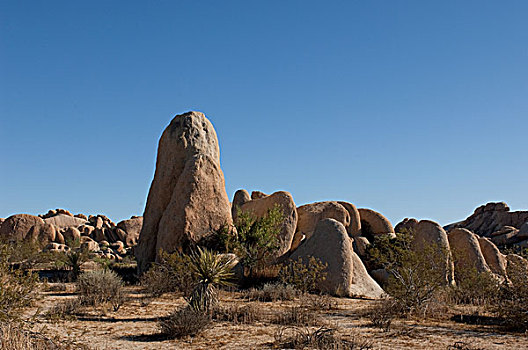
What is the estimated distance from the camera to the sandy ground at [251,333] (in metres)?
7.30

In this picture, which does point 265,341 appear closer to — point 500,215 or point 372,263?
point 372,263

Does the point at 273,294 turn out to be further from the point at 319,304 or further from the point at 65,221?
the point at 65,221

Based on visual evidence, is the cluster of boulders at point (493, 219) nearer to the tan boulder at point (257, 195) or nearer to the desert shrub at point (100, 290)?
the tan boulder at point (257, 195)

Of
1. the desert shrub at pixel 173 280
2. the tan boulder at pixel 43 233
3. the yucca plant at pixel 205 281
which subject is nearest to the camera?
the yucca plant at pixel 205 281

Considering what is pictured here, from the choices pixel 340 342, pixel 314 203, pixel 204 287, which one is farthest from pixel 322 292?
pixel 314 203

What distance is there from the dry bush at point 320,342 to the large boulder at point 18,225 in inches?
1313

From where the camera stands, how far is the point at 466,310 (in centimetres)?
1106

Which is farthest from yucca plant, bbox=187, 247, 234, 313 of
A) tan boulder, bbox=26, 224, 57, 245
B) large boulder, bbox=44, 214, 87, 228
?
large boulder, bbox=44, 214, 87, 228

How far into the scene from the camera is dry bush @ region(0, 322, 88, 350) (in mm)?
5871

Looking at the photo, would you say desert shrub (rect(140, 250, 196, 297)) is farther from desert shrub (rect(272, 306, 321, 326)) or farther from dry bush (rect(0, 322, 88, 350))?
dry bush (rect(0, 322, 88, 350))

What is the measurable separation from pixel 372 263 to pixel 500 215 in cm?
4499

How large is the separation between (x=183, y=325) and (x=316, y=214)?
16.5 m

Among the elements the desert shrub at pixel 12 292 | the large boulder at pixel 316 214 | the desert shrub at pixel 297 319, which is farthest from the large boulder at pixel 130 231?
the desert shrub at pixel 12 292

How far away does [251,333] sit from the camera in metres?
8.13
